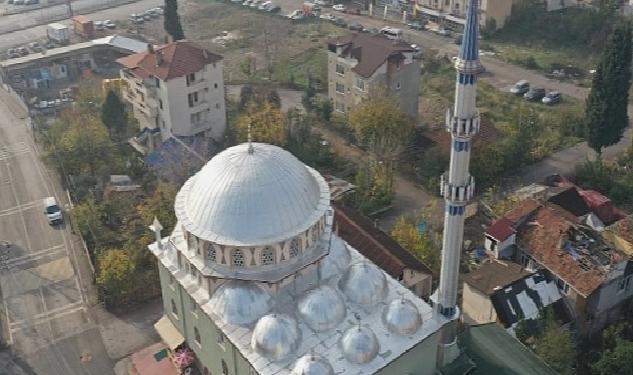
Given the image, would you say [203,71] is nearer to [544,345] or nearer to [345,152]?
[345,152]

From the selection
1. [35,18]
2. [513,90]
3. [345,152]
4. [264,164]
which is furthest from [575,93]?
[35,18]

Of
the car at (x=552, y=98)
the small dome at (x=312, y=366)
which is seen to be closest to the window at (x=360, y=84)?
the car at (x=552, y=98)

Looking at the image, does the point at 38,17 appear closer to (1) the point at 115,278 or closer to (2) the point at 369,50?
(2) the point at 369,50

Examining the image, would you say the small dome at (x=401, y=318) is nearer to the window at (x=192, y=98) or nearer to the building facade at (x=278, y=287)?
the building facade at (x=278, y=287)

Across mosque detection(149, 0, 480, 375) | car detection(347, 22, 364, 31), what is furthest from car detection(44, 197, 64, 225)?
car detection(347, 22, 364, 31)

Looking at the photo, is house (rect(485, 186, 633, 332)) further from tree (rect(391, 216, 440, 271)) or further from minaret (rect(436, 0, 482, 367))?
minaret (rect(436, 0, 482, 367))

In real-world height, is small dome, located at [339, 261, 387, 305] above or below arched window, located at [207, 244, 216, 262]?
below

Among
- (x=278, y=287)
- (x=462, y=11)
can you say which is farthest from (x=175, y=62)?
(x=462, y=11)
